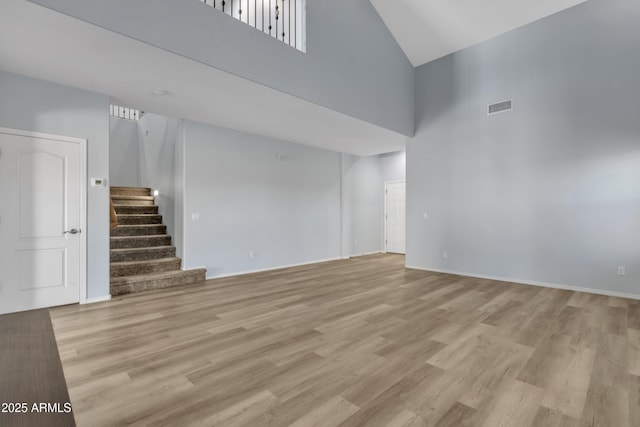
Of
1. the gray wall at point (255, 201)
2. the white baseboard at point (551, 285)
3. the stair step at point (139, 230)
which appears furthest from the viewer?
the stair step at point (139, 230)

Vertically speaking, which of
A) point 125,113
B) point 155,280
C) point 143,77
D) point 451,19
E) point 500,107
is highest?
point 451,19

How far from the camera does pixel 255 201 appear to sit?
636 centimetres

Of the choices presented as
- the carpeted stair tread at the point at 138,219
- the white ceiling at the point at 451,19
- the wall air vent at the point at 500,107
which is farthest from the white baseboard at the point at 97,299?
the wall air vent at the point at 500,107

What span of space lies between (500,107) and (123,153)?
9.17 metres

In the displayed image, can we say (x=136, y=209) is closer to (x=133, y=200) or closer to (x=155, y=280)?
(x=133, y=200)

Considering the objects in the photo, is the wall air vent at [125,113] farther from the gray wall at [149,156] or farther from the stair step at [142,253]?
the stair step at [142,253]

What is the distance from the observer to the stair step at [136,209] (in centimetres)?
624

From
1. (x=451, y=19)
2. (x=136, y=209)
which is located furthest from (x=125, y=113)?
(x=451, y=19)

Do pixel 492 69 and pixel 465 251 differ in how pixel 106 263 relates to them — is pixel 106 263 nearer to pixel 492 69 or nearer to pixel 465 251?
pixel 465 251

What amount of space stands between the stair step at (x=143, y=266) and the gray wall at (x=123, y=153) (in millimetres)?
4063

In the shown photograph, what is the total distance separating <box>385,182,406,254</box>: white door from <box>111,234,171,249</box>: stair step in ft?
20.3

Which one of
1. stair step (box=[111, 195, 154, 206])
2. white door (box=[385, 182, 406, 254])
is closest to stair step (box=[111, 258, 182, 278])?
stair step (box=[111, 195, 154, 206])

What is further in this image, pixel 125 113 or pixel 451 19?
pixel 125 113

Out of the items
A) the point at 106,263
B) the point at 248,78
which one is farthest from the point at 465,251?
the point at 106,263
